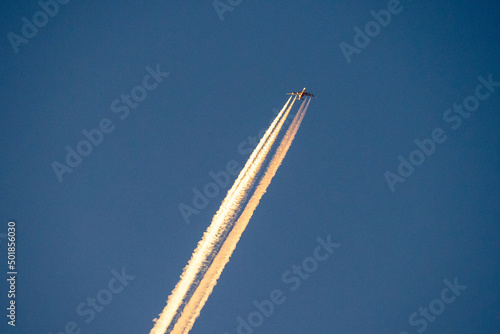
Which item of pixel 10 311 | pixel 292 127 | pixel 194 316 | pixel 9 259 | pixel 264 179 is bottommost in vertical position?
pixel 194 316

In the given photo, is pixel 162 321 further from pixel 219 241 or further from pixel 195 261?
pixel 219 241

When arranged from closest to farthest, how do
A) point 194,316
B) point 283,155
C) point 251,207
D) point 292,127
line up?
point 194,316
point 251,207
point 283,155
point 292,127

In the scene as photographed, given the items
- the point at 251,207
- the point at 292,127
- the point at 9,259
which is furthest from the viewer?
the point at 9,259

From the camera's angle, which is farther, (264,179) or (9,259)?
(9,259)

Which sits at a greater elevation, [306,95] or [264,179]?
[306,95]

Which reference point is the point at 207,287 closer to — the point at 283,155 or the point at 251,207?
the point at 251,207

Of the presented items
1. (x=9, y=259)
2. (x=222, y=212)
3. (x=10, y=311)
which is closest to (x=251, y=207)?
(x=222, y=212)

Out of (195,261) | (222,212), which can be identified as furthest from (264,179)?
(195,261)
